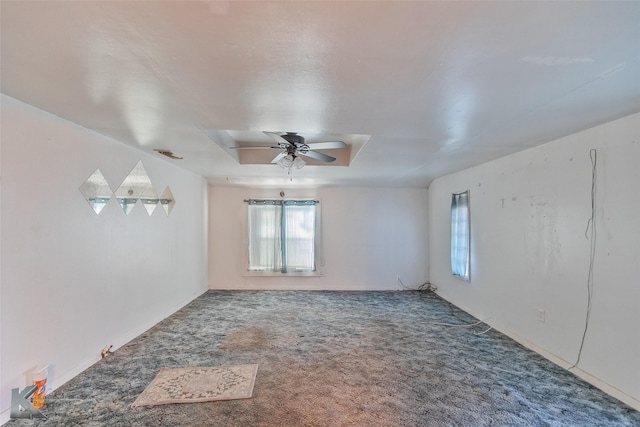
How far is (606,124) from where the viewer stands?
240cm

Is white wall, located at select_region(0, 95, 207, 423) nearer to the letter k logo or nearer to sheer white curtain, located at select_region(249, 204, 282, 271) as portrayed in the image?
the letter k logo

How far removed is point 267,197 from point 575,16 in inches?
216

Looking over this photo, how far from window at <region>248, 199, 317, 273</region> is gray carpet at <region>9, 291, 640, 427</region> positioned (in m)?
1.91

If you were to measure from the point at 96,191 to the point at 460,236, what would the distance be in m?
4.65

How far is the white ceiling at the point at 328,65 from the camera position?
1111 mm

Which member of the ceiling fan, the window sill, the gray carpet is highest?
the ceiling fan

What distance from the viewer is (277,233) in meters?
6.11

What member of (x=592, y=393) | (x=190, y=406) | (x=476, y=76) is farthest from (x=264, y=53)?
(x=592, y=393)

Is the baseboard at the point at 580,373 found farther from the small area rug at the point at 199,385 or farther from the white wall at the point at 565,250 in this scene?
the small area rug at the point at 199,385

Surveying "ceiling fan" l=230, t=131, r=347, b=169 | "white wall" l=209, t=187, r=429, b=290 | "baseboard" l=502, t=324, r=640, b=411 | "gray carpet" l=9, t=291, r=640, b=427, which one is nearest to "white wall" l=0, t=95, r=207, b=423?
"gray carpet" l=9, t=291, r=640, b=427

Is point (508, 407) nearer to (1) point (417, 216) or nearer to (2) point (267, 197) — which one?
(1) point (417, 216)

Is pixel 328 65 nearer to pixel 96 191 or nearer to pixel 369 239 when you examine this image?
pixel 96 191

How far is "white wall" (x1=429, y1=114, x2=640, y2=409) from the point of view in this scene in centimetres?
226

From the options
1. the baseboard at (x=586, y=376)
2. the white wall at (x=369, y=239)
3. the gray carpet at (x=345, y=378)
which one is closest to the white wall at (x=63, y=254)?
the gray carpet at (x=345, y=378)
